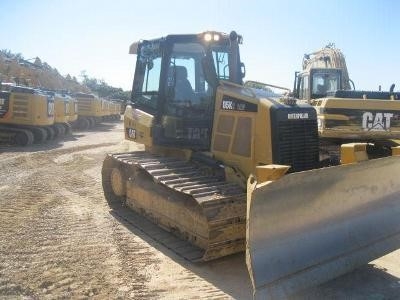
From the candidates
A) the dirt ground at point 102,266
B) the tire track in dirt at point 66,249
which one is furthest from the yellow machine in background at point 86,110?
the dirt ground at point 102,266

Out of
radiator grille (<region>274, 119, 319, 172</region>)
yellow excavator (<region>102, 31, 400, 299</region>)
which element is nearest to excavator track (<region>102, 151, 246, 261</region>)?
yellow excavator (<region>102, 31, 400, 299</region>)

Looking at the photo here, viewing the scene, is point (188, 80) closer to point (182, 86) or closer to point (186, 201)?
point (182, 86)

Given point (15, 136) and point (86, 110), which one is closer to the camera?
point (15, 136)

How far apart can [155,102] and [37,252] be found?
286cm

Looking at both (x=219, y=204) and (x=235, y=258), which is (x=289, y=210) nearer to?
(x=219, y=204)

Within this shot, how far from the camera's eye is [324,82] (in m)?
11.9

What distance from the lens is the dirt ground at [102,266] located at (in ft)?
13.8

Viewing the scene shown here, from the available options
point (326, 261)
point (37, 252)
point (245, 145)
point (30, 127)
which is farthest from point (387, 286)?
point (30, 127)

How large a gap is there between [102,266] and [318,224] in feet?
7.61

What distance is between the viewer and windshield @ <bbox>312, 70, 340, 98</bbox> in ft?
38.8

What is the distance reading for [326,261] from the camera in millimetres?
4207

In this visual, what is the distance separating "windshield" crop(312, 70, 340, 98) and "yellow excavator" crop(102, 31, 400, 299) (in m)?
5.99

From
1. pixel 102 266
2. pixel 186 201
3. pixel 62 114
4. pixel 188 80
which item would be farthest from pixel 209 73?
pixel 62 114

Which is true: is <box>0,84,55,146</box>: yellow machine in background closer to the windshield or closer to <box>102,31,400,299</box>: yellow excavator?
<box>102,31,400,299</box>: yellow excavator
